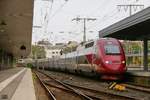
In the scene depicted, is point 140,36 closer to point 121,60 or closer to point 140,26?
point 140,26

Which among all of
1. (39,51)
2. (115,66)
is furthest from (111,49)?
(39,51)

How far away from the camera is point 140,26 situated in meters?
28.3

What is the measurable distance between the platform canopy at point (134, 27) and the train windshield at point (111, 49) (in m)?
2.22

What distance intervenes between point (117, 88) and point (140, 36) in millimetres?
14716

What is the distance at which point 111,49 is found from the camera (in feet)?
85.5

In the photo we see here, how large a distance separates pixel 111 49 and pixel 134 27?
3.93 m

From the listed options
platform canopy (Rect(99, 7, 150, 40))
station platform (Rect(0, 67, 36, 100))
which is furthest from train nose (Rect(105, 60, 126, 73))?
station platform (Rect(0, 67, 36, 100))

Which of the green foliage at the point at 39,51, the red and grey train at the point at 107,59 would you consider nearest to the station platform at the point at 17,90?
the red and grey train at the point at 107,59

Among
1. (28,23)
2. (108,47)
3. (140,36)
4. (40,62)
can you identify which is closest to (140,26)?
(108,47)

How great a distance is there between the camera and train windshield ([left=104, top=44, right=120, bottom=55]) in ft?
84.7

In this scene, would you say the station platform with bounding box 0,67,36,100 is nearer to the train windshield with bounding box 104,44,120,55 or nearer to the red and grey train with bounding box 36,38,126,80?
the red and grey train with bounding box 36,38,126,80

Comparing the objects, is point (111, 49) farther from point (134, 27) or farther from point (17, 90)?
point (17, 90)

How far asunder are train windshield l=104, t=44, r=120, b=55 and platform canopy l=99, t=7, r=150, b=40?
2.22 metres

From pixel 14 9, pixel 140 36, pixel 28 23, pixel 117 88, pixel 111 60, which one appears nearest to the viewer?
pixel 117 88
